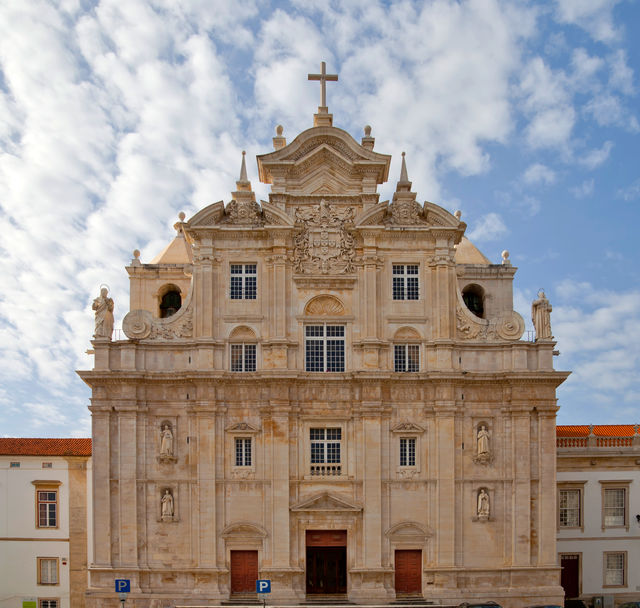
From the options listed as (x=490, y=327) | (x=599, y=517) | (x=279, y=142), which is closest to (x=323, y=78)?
(x=279, y=142)

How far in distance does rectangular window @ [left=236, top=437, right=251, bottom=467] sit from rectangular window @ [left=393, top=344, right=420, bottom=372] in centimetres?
755

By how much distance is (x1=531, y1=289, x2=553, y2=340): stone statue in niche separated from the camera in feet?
120

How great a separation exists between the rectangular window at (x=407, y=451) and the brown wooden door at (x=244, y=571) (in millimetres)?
7773

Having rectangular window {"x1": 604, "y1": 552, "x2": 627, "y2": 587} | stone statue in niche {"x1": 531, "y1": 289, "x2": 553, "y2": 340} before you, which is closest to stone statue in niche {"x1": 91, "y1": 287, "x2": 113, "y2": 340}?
stone statue in niche {"x1": 531, "y1": 289, "x2": 553, "y2": 340}

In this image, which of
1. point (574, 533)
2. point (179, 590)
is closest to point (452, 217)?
point (574, 533)

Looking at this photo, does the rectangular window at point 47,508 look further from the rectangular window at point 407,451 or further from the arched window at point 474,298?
the arched window at point 474,298

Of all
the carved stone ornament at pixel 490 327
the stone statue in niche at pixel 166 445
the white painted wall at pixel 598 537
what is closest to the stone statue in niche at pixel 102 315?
the stone statue in niche at pixel 166 445

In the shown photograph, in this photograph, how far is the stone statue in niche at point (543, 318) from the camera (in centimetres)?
3666

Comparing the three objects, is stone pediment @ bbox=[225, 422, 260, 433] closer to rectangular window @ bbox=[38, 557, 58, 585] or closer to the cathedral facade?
the cathedral facade

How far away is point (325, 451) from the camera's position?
35.9 meters

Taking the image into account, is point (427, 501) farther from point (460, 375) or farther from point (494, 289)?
point (494, 289)

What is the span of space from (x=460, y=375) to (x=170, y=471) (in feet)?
44.9

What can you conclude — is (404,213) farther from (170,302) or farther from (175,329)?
(170,302)

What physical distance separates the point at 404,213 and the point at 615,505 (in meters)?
18.0
